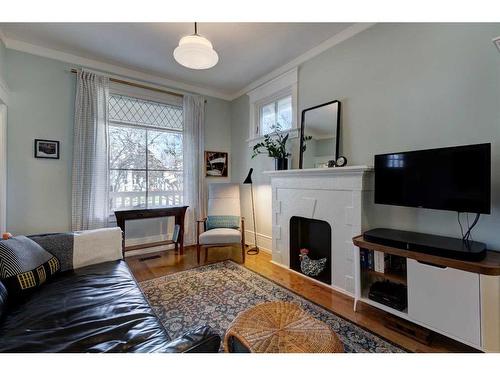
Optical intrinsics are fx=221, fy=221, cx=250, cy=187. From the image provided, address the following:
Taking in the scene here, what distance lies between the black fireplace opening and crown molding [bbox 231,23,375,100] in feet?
6.85

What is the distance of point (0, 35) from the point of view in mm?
2449

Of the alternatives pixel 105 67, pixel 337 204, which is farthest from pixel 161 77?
pixel 337 204

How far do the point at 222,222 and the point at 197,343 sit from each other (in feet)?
9.49

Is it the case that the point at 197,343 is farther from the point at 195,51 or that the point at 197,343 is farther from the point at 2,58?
the point at 2,58

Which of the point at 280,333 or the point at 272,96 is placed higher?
the point at 272,96

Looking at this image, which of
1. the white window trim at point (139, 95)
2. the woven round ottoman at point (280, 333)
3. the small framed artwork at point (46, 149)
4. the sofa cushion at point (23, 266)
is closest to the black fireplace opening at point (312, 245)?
the woven round ottoman at point (280, 333)

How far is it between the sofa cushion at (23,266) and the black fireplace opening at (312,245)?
236 cm

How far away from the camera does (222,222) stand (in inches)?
139

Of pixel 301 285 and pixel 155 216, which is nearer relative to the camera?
pixel 301 285

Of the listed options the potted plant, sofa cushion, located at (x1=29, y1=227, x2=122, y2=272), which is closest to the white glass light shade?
the potted plant

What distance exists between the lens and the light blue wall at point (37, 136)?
8.66 feet
